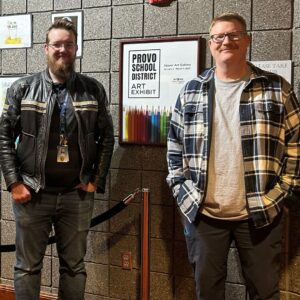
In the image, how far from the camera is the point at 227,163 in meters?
1.81

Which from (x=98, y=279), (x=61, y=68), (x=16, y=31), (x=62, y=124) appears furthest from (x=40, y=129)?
(x=98, y=279)

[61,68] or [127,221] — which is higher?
[61,68]

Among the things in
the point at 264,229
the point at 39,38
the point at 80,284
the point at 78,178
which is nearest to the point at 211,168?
the point at 264,229

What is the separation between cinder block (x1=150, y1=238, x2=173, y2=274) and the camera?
2541mm

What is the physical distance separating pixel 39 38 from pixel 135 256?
1428 millimetres

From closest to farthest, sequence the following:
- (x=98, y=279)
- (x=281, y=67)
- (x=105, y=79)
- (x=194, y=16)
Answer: (x=281, y=67) < (x=194, y=16) < (x=105, y=79) < (x=98, y=279)

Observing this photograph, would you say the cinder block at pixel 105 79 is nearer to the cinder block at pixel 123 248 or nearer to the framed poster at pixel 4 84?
the framed poster at pixel 4 84

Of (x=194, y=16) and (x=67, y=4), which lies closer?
(x=194, y=16)

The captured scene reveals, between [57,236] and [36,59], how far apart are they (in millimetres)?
1134

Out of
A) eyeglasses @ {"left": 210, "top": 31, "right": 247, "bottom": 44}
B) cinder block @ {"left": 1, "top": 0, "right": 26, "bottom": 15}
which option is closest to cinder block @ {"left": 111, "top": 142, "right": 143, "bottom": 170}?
eyeglasses @ {"left": 210, "top": 31, "right": 247, "bottom": 44}

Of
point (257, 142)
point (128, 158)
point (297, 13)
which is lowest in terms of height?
point (128, 158)

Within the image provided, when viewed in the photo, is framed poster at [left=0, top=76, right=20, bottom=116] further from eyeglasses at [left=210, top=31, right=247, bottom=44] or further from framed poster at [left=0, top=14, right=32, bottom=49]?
eyeglasses at [left=210, top=31, right=247, bottom=44]

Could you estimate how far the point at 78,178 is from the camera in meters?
2.17

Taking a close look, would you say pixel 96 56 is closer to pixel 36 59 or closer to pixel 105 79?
pixel 105 79
